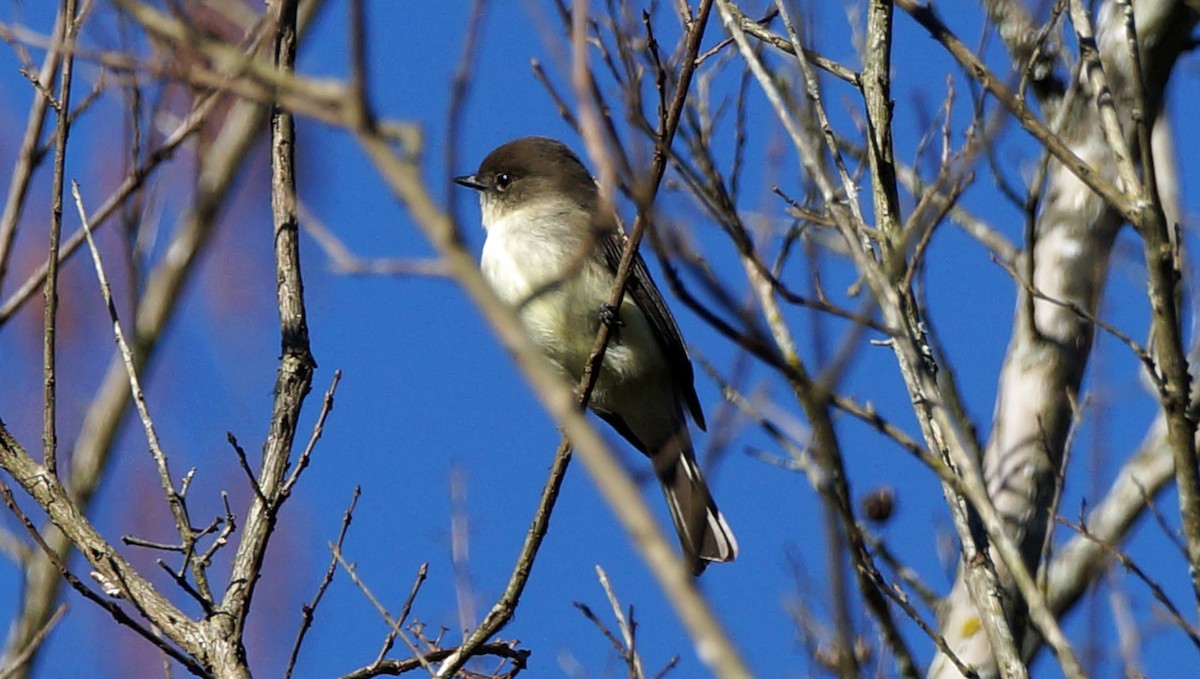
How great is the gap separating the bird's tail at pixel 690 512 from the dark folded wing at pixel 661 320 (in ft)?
0.68

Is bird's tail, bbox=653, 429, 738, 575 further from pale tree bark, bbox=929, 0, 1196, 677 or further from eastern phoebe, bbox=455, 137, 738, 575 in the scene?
pale tree bark, bbox=929, 0, 1196, 677

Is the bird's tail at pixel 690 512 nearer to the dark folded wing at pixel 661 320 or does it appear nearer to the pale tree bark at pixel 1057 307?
the dark folded wing at pixel 661 320

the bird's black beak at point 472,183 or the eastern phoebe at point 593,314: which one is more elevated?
the bird's black beak at point 472,183

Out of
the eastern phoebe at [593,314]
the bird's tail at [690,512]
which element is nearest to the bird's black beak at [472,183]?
the eastern phoebe at [593,314]

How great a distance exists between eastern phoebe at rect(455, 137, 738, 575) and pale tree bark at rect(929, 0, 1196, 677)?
1.27m

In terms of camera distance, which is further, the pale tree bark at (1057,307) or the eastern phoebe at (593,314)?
the eastern phoebe at (593,314)

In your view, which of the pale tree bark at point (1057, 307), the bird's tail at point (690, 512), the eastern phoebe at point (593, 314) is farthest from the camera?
the bird's tail at point (690, 512)

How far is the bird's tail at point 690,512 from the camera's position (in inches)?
256

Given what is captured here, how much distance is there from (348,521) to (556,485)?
0.65 metres

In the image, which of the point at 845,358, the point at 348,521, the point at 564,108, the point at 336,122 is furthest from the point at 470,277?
the point at 348,521

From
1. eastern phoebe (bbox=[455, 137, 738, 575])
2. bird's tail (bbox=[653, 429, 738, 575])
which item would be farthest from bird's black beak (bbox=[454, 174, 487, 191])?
bird's tail (bbox=[653, 429, 738, 575])

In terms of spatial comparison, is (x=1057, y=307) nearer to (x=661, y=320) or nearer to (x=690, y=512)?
(x=661, y=320)

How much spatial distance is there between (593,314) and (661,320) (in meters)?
0.49

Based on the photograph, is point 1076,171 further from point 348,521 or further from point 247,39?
point 247,39
